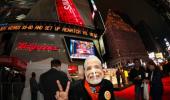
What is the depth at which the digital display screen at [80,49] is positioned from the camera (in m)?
38.1

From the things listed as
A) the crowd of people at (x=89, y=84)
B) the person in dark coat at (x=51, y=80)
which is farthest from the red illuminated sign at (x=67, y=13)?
the person in dark coat at (x=51, y=80)

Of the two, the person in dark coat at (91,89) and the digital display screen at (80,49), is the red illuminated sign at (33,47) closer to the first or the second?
the digital display screen at (80,49)

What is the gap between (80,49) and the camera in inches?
1526

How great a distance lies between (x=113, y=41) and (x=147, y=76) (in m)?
52.5

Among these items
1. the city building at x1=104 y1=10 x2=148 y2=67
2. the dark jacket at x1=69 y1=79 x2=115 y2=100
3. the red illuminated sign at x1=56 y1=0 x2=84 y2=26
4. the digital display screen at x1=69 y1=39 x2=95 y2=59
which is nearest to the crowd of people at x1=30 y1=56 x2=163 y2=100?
the dark jacket at x1=69 y1=79 x2=115 y2=100

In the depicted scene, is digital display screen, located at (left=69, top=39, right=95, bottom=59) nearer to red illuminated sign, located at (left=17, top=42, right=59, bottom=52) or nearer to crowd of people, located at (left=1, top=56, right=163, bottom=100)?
red illuminated sign, located at (left=17, top=42, right=59, bottom=52)

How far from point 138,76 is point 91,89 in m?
5.75

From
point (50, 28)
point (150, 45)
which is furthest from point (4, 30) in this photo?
point (150, 45)

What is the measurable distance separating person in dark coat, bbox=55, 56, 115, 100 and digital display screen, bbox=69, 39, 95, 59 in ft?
115

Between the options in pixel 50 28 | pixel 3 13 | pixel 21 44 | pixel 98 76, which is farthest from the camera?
pixel 3 13

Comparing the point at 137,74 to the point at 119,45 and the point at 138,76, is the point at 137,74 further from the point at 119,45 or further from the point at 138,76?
the point at 119,45

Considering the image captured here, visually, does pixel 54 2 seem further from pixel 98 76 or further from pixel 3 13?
pixel 98 76

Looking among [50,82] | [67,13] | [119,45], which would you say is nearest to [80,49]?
[67,13]

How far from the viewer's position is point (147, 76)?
26.9 ft
